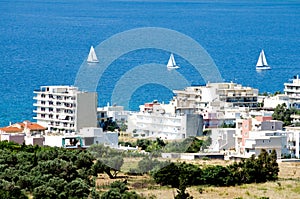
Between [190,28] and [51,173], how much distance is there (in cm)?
6379

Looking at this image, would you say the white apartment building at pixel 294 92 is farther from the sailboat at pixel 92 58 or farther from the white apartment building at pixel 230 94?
the sailboat at pixel 92 58

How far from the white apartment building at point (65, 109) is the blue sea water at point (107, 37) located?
1196mm

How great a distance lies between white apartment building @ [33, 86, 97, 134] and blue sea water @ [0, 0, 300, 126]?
1.20 meters

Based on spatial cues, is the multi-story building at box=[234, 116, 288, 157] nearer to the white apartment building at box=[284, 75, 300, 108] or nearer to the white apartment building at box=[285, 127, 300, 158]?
the white apartment building at box=[285, 127, 300, 158]

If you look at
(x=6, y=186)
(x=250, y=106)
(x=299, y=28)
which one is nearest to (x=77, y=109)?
(x=250, y=106)

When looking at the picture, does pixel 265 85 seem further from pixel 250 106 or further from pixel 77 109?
pixel 77 109

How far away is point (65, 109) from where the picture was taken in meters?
29.4

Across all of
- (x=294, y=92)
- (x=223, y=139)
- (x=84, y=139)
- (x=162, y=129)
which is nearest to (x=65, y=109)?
(x=223, y=139)

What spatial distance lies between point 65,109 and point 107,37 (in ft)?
133

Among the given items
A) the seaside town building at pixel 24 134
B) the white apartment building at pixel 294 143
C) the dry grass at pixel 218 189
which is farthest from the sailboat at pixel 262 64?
the dry grass at pixel 218 189

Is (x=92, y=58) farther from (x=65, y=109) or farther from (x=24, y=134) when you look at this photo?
(x=24, y=134)

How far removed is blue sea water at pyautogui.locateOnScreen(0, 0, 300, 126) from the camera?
135ft

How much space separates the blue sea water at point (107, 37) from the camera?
41219 mm

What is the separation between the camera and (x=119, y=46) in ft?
55.3
